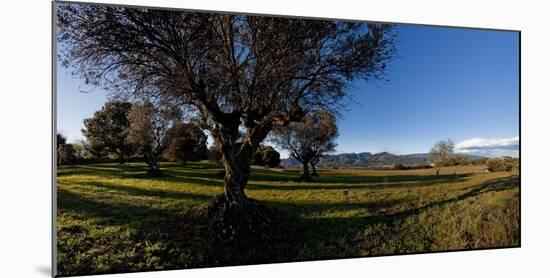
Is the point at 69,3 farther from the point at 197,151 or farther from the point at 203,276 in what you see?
the point at 203,276

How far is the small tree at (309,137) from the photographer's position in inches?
220

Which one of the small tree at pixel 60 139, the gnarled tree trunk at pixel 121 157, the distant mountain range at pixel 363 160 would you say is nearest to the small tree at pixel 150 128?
the gnarled tree trunk at pixel 121 157

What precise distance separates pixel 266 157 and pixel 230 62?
1.08 meters

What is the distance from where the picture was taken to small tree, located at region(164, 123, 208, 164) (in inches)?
207

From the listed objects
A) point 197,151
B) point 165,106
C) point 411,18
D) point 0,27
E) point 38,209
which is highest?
point 411,18

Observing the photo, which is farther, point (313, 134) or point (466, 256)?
point (466, 256)

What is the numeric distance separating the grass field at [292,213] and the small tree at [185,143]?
0.31ft

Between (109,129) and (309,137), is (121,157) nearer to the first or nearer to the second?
(109,129)

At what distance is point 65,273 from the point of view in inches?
189

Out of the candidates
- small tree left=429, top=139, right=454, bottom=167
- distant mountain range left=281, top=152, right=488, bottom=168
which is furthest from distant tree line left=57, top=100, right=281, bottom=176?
small tree left=429, top=139, right=454, bottom=167

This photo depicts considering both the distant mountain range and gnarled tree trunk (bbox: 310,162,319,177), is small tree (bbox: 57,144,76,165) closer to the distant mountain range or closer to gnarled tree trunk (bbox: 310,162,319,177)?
the distant mountain range

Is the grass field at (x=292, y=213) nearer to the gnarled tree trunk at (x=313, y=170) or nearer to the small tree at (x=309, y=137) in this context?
the gnarled tree trunk at (x=313, y=170)
